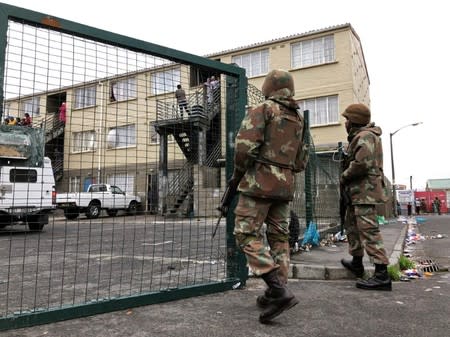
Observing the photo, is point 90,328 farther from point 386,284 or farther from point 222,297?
point 386,284

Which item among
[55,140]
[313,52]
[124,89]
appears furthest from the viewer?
[313,52]

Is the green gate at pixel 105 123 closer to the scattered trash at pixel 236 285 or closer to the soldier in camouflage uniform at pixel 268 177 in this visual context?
the scattered trash at pixel 236 285

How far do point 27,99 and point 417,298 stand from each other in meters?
3.86

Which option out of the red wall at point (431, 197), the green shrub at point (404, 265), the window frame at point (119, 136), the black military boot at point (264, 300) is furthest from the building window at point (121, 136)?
the red wall at point (431, 197)

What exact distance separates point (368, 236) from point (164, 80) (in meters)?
2.69

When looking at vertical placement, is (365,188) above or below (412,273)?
above

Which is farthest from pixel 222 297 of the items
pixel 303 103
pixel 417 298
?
pixel 303 103

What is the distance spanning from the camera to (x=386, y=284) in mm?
4039

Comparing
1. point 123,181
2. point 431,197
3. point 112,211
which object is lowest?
point 112,211

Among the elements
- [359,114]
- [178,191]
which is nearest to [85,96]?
[359,114]

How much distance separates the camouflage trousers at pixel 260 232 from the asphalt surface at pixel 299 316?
0.41m

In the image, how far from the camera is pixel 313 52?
65.8 feet

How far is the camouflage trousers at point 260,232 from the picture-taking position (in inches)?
120

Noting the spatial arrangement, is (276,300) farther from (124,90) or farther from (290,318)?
(124,90)
